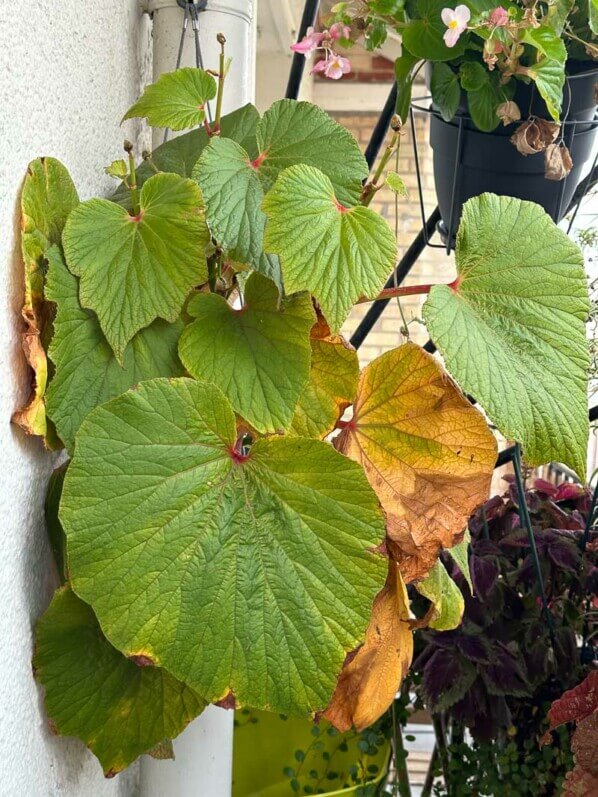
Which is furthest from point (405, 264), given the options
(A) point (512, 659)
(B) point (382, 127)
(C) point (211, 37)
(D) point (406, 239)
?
(D) point (406, 239)

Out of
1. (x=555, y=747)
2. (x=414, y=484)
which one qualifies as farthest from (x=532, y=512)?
(x=414, y=484)

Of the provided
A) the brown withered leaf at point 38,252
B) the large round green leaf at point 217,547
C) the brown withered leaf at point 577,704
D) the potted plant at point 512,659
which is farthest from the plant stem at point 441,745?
the brown withered leaf at point 38,252

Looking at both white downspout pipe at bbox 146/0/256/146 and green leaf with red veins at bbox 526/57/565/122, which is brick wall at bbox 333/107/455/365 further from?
green leaf with red veins at bbox 526/57/565/122

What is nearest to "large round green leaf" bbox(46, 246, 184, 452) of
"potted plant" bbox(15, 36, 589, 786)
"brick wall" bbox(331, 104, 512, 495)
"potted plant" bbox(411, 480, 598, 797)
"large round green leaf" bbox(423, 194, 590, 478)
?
"potted plant" bbox(15, 36, 589, 786)

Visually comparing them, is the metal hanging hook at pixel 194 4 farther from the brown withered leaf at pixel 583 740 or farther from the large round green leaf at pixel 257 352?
the brown withered leaf at pixel 583 740

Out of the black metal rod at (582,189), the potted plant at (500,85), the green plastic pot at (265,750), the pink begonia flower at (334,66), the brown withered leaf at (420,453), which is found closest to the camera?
the brown withered leaf at (420,453)

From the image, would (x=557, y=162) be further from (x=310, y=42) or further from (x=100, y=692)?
(x=100, y=692)
